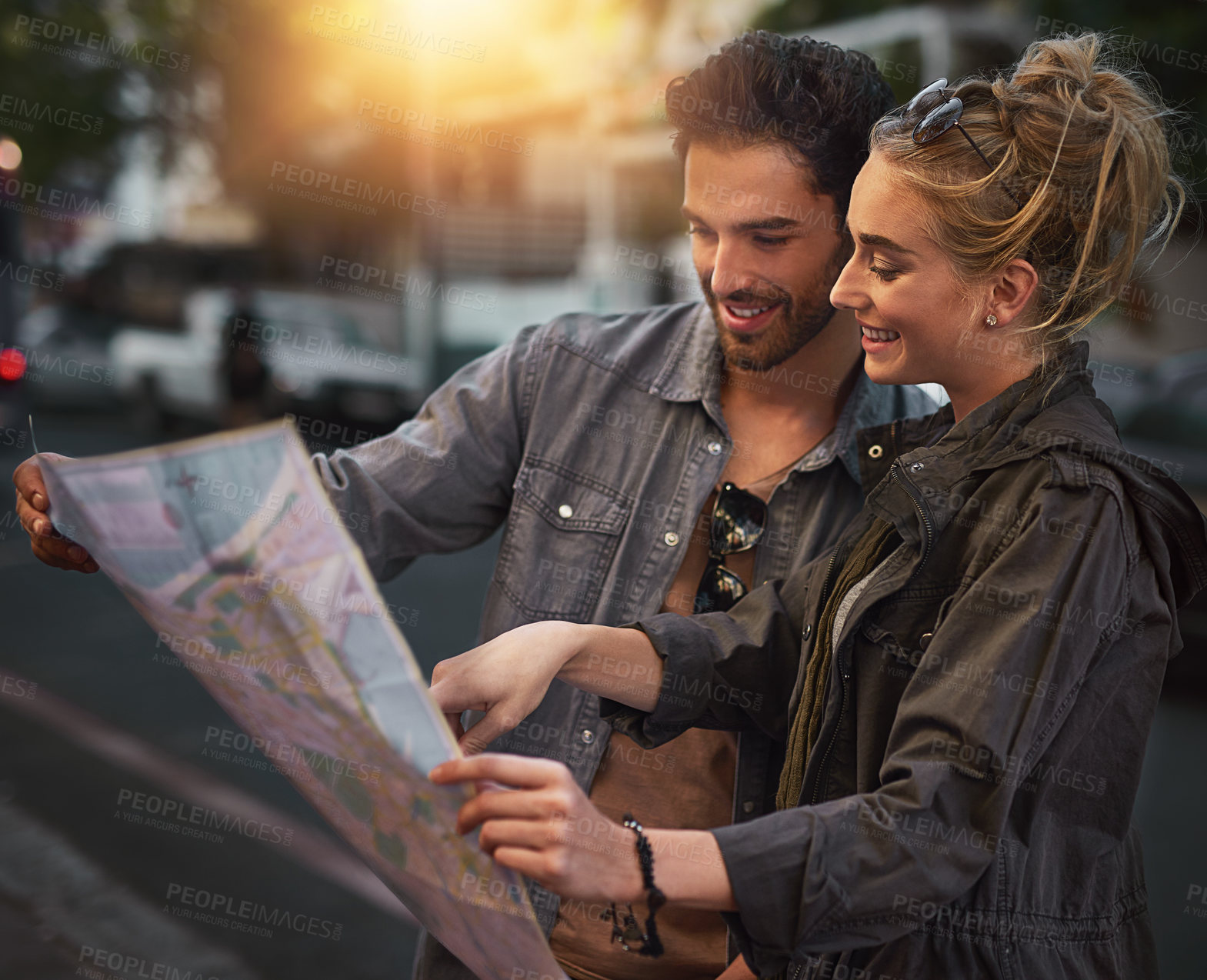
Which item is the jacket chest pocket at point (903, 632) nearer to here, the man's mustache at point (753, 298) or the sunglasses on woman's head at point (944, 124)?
the sunglasses on woman's head at point (944, 124)

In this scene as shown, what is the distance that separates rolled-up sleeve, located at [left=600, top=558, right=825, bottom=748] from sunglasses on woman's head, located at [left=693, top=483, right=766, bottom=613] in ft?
0.66

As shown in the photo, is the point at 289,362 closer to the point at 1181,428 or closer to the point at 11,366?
the point at 11,366

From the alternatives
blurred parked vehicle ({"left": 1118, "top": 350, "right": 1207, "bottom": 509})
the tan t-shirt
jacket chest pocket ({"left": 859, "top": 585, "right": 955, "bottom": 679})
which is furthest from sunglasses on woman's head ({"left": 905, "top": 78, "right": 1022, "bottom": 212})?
blurred parked vehicle ({"left": 1118, "top": 350, "right": 1207, "bottom": 509})

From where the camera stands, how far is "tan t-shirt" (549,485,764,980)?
1.76m

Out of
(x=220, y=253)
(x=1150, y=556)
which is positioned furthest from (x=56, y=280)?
(x=1150, y=556)

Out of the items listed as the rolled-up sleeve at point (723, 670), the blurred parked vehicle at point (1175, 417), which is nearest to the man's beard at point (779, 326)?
the rolled-up sleeve at point (723, 670)

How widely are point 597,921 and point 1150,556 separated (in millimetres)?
1015

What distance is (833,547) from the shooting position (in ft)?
5.25

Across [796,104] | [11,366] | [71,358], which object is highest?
[796,104]

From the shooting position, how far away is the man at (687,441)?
6.16 feet

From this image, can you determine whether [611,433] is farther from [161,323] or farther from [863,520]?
[161,323]

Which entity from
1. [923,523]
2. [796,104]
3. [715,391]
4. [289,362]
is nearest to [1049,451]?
[923,523]

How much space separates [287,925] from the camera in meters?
3.77

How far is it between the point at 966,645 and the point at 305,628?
687 mm
